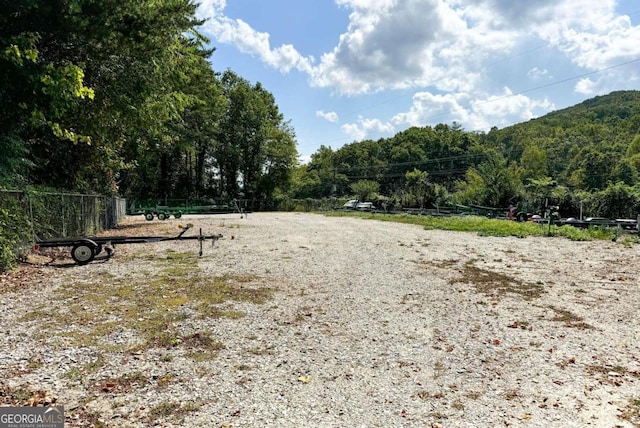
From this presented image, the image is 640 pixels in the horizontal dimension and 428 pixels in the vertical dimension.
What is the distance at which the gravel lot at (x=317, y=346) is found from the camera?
Answer: 3322 mm

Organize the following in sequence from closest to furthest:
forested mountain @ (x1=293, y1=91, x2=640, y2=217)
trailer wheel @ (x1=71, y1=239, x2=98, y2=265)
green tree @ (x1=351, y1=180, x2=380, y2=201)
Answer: trailer wheel @ (x1=71, y1=239, x2=98, y2=265) → forested mountain @ (x1=293, y1=91, x2=640, y2=217) → green tree @ (x1=351, y1=180, x2=380, y2=201)

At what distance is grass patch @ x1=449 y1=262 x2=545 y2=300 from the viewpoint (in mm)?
7635

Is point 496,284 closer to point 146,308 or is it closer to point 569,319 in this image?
point 569,319

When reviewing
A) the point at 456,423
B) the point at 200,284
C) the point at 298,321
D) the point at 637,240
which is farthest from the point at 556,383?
the point at 637,240

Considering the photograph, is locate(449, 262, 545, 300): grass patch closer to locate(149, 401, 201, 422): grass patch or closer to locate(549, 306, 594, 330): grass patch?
locate(549, 306, 594, 330): grass patch

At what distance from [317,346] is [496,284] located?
5365mm

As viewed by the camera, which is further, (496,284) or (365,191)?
(365,191)

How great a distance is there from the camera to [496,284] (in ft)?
27.6

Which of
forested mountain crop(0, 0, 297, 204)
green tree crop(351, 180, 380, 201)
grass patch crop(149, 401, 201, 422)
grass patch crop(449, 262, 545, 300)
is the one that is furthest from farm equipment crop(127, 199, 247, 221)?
grass patch crop(149, 401, 201, 422)

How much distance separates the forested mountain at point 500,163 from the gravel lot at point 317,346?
24.4 meters

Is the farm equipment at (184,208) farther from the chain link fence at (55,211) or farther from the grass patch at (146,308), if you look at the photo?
the grass patch at (146,308)

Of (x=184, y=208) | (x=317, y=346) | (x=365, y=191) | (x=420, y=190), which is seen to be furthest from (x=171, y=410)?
(x=365, y=191)

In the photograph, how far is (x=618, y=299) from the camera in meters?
7.18

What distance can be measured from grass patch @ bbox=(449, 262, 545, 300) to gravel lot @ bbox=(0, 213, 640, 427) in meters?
0.07
